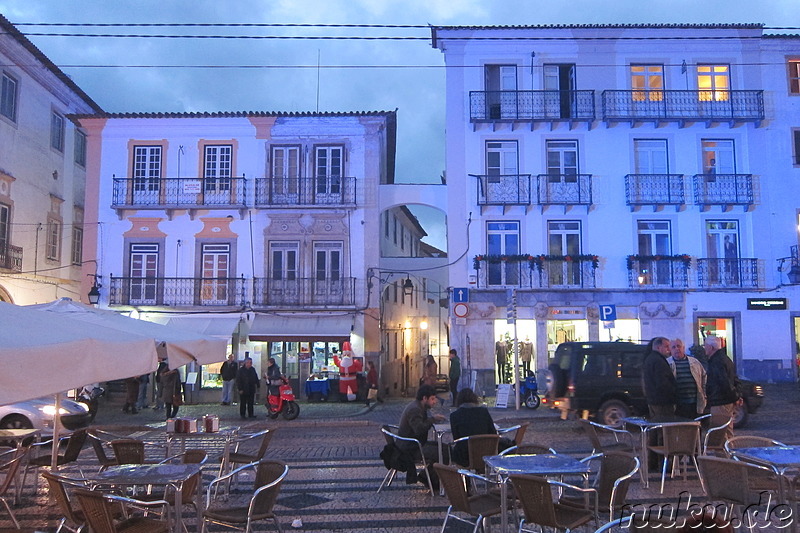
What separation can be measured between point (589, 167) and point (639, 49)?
4663 millimetres

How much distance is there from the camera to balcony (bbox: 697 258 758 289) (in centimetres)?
2519

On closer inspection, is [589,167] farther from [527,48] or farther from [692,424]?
[692,424]

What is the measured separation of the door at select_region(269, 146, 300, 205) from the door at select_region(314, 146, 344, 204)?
0.70 metres

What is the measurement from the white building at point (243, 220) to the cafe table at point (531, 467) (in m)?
17.9

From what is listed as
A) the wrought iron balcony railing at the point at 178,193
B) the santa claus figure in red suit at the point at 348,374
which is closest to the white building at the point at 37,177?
the wrought iron balcony railing at the point at 178,193

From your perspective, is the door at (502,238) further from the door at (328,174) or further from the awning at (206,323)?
the awning at (206,323)

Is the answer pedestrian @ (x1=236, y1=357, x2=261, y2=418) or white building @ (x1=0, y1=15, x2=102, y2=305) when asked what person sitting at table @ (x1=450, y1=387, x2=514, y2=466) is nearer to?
pedestrian @ (x1=236, y1=357, x2=261, y2=418)

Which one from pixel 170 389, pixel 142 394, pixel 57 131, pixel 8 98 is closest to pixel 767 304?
pixel 170 389

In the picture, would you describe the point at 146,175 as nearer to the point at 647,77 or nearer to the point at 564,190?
the point at 564,190

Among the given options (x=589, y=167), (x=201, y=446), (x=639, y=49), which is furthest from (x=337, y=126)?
(x=201, y=446)

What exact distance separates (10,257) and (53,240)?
129 inches

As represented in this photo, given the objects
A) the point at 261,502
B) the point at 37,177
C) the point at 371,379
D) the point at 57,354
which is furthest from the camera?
the point at 37,177

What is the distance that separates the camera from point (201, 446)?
14.0 meters

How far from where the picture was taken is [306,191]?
25.7 metres
